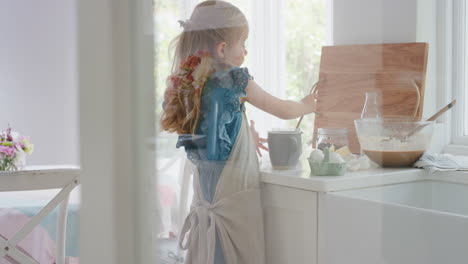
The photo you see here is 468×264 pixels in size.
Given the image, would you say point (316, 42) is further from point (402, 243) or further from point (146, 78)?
point (146, 78)

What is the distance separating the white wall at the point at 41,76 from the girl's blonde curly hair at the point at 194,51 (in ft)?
0.56

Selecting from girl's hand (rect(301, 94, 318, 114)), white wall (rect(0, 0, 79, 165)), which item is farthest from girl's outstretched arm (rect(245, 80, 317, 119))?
white wall (rect(0, 0, 79, 165))

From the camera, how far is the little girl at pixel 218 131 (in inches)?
21.4

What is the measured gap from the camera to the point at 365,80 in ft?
1.39

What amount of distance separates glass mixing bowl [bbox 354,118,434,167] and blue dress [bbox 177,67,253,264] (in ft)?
0.54

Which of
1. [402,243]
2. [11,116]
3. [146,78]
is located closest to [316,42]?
[402,243]

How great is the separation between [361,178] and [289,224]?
4.3 inches

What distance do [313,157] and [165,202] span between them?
0.91 feet

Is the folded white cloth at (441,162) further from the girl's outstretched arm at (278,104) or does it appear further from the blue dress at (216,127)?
the blue dress at (216,127)

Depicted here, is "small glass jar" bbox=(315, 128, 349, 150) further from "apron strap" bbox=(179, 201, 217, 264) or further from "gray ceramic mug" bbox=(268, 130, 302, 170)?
"apron strap" bbox=(179, 201, 217, 264)

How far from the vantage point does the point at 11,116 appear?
3.33ft

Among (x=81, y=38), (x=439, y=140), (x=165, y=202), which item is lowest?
(x=165, y=202)

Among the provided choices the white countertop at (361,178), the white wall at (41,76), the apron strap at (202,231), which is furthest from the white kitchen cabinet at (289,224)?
the white wall at (41,76)

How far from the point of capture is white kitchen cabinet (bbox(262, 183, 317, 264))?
453 mm
